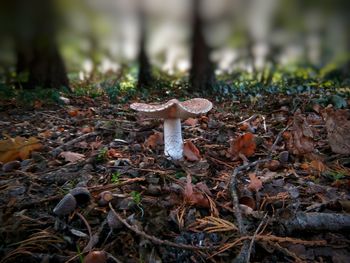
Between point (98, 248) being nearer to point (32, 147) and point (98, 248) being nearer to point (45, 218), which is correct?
point (45, 218)

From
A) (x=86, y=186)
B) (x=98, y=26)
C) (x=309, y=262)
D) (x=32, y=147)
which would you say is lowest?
(x=309, y=262)

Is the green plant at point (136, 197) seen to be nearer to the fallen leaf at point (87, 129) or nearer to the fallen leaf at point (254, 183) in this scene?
the fallen leaf at point (254, 183)

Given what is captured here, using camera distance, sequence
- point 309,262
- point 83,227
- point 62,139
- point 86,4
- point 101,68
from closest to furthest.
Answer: point 309,262
point 83,227
point 86,4
point 62,139
point 101,68

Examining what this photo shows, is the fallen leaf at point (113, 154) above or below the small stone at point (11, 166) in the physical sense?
above

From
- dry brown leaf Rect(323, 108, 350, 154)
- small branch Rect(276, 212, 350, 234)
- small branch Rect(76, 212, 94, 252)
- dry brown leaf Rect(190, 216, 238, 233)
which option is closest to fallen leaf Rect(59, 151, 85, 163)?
small branch Rect(76, 212, 94, 252)

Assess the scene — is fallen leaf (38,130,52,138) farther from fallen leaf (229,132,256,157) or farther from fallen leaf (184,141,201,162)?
fallen leaf (229,132,256,157)

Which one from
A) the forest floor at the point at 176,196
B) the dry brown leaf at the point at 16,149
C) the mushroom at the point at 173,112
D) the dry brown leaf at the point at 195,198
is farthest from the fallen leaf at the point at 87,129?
the dry brown leaf at the point at 195,198

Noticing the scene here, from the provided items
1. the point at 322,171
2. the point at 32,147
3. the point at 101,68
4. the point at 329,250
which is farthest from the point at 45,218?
the point at 101,68
